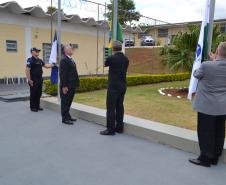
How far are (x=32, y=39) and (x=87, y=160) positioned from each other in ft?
41.7

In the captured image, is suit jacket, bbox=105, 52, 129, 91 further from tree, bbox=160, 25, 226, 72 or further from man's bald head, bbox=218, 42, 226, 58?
tree, bbox=160, 25, 226, 72

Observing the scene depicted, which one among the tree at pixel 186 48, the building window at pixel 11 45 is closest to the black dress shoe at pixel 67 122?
the tree at pixel 186 48

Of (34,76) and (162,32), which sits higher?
(162,32)

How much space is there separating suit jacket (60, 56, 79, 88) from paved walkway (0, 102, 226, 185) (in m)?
0.97

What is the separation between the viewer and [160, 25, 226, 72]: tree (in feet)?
35.5

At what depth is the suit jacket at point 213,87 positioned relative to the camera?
12.3ft

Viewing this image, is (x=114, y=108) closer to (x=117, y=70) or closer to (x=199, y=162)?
(x=117, y=70)

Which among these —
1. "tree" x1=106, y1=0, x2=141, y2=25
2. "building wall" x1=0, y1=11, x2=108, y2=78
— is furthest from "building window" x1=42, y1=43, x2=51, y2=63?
"tree" x1=106, y1=0, x2=141, y2=25

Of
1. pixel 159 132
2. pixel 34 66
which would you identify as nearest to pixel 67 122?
pixel 34 66

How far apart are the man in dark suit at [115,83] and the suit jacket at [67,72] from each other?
3.89 feet

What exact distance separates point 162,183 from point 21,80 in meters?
13.0

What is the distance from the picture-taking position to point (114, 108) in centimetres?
529

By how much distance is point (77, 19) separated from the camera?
1678cm

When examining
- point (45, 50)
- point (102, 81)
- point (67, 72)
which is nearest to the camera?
point (67, 72)
